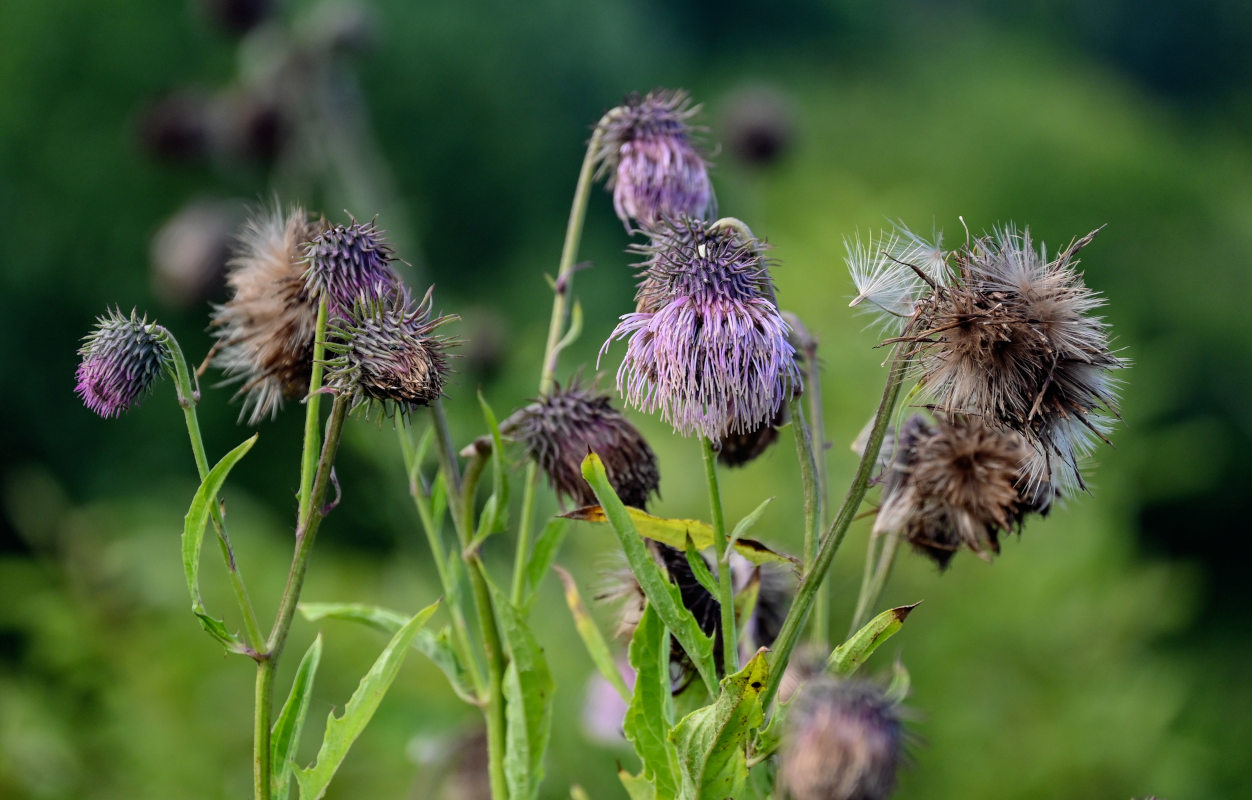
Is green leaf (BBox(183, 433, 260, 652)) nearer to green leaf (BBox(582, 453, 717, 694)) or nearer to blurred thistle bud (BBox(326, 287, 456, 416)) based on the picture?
blurred thistle bud (BBox(326, 287, 456, 416))

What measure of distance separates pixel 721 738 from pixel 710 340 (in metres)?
0.24

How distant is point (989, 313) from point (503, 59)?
5108 mm

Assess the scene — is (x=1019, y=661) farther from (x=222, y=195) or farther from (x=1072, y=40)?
(x=1072, y=40)

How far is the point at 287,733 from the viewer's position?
2.46ft

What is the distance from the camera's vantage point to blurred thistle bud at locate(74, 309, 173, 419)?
0.73 meters

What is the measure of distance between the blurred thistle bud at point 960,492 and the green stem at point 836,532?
15cm

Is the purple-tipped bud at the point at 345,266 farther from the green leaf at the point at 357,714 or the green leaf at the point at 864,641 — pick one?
the green leaf at the point at 864,641

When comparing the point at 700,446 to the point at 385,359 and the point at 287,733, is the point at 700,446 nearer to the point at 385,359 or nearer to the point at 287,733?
the point at 385,359

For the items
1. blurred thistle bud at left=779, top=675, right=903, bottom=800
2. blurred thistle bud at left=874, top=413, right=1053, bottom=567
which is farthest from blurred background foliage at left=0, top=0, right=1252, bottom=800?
blurred thistle bud at left=779, top=675, right=903, bottom=800

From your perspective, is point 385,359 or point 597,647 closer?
point 385,359

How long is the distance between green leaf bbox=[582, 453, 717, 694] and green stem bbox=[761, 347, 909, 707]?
4cm

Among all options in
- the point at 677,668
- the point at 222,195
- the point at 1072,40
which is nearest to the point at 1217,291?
the point at 1072,40

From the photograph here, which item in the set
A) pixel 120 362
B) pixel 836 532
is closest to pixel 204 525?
pixel 120 362

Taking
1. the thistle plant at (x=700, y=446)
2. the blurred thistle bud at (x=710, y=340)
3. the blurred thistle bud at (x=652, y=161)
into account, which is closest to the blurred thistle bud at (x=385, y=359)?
the thistle plant at (x=700, y=446)
